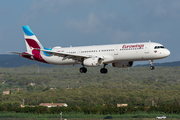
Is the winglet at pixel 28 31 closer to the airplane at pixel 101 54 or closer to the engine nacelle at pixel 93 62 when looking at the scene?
the airplane at pixel 101 54

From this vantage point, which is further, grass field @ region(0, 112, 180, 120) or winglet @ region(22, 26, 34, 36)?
grass field @ region(0, 112, 180, 120)

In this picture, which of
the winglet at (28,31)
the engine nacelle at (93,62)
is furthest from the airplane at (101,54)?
the winglet at (28,31)

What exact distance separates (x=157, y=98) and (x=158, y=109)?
43528 mm

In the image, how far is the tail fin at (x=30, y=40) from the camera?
230 ft

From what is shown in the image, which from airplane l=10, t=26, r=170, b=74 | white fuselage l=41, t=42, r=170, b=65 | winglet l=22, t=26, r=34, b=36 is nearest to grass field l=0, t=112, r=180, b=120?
winglet l=22, t=26, r=34, b=36

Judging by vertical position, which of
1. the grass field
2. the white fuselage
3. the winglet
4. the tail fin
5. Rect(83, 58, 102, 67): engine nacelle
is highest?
the winglet

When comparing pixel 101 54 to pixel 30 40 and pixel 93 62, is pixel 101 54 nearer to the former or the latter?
pixel 93 62

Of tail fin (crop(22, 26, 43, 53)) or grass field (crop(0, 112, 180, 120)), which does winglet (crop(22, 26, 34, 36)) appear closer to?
tail fin (crop(22, 26, 43, 53))

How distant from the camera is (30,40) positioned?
232ft

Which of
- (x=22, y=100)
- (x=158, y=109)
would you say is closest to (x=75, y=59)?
(x=158, y=109)

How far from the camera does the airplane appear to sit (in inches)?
2195

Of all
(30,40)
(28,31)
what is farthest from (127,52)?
(28,31)

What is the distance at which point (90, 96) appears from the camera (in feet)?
577

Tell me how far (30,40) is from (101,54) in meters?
18.4
